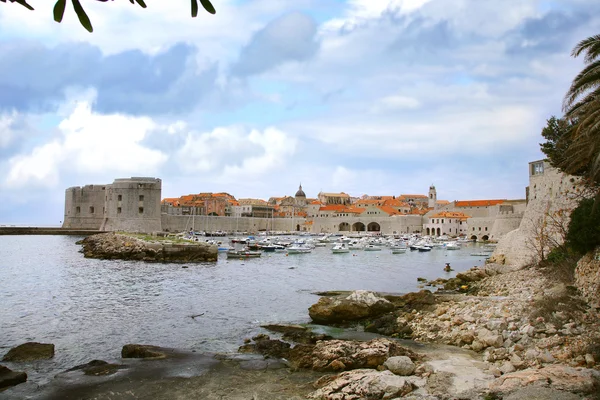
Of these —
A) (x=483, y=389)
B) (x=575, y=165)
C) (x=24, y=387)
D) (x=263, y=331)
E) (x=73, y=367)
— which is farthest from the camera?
(x=575, y=165)

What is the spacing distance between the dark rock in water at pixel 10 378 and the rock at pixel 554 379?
7.54 m

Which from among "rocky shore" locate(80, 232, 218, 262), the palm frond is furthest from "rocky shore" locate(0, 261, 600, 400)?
"rocky shore" locate(80, 232, 218, 262)

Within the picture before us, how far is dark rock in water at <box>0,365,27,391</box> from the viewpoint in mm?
7465

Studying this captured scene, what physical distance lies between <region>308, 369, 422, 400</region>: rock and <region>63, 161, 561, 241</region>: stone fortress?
17031 millimetres

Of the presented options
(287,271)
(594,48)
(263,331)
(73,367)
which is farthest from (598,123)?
(287,271)

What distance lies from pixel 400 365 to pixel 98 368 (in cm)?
547

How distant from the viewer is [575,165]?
13.0 meters

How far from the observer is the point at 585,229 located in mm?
11336

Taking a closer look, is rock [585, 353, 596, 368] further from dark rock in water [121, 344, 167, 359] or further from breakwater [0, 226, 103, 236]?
breakwater [0, 226, 103, 236]

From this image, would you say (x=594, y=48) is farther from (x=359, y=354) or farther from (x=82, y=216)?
(x=82, y=216)

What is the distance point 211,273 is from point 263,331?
14673 mm

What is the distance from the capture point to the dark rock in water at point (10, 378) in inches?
294

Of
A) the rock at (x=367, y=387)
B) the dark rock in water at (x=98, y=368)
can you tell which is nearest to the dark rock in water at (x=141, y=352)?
the dark rock in water at (x=98, y=368)

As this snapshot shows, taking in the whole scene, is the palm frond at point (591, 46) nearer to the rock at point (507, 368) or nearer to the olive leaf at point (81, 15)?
the rock at point (507, 368)
